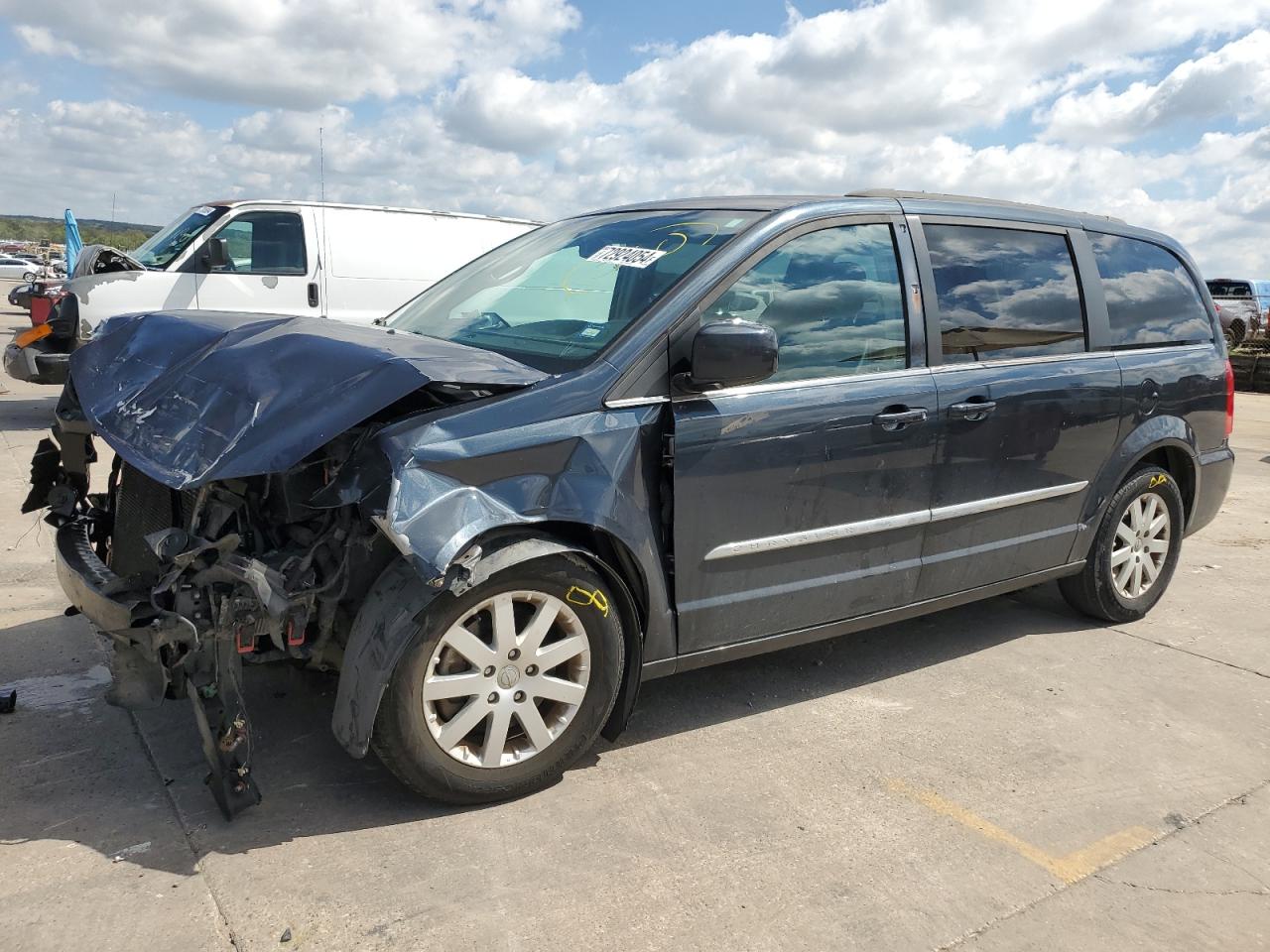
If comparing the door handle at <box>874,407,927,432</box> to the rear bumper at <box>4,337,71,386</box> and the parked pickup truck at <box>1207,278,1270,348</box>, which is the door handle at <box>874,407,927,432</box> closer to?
the rear bumper at <box>4,337,71,386</box>

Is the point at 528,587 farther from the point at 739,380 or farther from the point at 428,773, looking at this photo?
the point at 739,380

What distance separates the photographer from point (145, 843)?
2850 millimetres

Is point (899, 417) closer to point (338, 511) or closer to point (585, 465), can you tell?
point (585, 465)

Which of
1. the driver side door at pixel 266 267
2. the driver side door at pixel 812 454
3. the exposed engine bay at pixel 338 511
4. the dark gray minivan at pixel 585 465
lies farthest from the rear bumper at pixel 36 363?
the driver side door at pixel 812 454

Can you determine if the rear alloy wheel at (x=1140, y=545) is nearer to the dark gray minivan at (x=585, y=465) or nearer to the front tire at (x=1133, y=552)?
the front tire at (x=1133, y=552)

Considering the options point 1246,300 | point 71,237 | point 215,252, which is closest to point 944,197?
point 215,252

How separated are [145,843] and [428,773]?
2.54 ft

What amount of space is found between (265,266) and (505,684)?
8.25m

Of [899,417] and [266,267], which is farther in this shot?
[266,267]

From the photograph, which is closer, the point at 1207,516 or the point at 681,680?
the point at 681,680

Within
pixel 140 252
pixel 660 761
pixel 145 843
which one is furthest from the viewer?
pixel 140 252

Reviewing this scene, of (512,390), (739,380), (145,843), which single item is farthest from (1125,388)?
(145,843)

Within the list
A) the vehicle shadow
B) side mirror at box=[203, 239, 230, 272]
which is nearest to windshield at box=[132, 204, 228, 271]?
side mirror at box=[203, 239, 230, 272]

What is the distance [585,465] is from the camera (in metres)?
3.10
